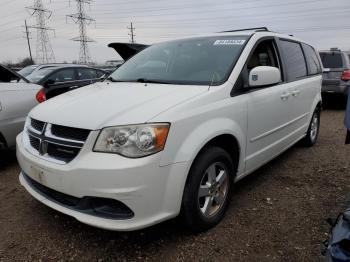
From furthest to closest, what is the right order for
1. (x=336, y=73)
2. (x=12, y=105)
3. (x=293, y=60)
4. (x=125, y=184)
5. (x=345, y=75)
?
1. (x=336, y=73)
2. (x=345, y=75)
3. (x=293, y=60)
4. (x=12, y=105)
5. (x=125, y=184)

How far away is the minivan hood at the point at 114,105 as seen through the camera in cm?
252

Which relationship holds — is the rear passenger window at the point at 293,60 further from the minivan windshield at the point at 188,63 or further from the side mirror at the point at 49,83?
the side mirror at the point at 49,83

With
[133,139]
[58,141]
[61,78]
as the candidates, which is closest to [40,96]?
[58,141]

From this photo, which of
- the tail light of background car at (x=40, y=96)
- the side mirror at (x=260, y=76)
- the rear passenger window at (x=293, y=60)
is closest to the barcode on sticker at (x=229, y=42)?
the side mirror at (x=260, y=76)

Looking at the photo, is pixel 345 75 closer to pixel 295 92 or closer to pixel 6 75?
pixel 295 92

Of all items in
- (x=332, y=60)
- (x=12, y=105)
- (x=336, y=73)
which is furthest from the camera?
(x=332, y=60)

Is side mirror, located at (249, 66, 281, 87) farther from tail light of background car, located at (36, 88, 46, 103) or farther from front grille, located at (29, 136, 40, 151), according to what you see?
tail light of background car, located at (36, 88, 46, 103)

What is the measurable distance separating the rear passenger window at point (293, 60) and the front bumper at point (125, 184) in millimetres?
2481

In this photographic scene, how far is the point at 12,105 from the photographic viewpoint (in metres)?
4.52

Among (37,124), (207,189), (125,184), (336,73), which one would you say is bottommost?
(336,73)

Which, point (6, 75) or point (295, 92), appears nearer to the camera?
point (295, 92)

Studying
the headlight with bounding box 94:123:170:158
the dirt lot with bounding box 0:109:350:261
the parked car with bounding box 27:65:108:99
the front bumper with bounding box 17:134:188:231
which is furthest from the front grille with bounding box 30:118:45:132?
the parked car with bounding box 27:65:108:99

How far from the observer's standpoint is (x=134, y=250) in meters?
2.76

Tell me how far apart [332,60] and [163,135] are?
30.2 feet
